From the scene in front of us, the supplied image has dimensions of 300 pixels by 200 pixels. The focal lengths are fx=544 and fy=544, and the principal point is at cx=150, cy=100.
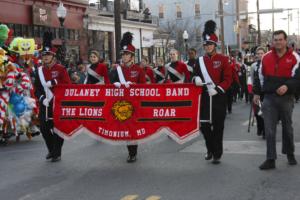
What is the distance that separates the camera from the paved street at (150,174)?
6.56 metres

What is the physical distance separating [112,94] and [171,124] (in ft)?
3.48

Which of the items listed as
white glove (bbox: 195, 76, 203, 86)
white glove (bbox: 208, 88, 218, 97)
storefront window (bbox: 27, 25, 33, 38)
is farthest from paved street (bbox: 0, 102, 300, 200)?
storefront window (bbox: 27, 25, 33, 38)

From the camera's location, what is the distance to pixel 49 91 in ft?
29.4

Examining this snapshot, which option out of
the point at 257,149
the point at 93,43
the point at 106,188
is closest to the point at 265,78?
the point at 257,149

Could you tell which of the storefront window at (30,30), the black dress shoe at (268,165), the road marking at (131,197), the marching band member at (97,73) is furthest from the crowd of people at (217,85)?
the storefront window at (30,30)

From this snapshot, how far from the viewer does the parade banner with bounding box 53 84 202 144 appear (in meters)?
8.19

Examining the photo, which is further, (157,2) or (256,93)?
(157,2)

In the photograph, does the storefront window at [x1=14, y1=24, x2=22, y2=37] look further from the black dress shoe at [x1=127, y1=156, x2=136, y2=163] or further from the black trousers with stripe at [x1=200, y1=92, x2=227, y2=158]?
the black trousers with stripe at [x1=200, y1=92, x2=227, y2=158]

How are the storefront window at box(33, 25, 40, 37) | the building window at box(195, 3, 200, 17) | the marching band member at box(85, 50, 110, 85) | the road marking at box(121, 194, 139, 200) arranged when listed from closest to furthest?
1. the road marking at box(121, 194, 139, 200)
2. the marching band member at box(85, 50, 110, 85)
3. the storefront window at box(33, 25, 40, 37)
4. the building window at box(195, 3, 200, 17)

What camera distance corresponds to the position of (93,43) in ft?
116

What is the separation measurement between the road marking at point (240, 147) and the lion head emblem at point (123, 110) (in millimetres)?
1635

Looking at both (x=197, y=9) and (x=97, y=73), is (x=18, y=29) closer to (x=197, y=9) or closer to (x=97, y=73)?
(x=97, y=73)

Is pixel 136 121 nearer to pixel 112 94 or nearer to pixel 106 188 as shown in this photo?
pixel 112 94

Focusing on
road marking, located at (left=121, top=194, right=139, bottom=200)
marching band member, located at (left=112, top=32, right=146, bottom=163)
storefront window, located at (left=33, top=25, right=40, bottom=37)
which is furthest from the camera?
storefront window, located at (left=33, top=25, right=40, bottom=37)
